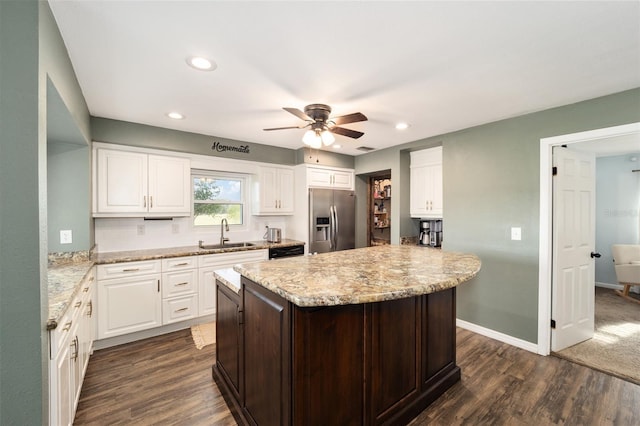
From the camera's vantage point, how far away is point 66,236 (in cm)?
265

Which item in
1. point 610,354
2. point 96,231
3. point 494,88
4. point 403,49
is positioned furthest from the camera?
point 96,231

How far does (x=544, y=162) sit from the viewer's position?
2791mm

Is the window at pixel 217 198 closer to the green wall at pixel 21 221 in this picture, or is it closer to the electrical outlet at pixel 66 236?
the electrical outlet at pixel 66 236

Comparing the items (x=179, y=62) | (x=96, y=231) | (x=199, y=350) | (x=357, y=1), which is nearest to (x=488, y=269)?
(x=357, y=1)

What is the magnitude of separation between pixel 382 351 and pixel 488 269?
7.50 feet

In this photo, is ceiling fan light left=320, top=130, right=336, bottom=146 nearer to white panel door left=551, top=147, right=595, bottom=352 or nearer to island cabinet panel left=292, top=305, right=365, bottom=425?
island cabinet panel left=292, top=305, right=365, bottom=425

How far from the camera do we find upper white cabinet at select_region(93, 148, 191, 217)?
3023 mm

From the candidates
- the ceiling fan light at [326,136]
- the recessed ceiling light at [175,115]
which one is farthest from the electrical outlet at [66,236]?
the ceiling fan light at [326,136]

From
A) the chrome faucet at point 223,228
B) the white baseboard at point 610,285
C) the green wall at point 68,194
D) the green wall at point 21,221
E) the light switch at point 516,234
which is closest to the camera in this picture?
the green wall at point 21,221

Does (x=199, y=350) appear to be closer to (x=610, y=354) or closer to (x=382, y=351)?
(x=382, y=351)

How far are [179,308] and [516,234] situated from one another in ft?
13.0

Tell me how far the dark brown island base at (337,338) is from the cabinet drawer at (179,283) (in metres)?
1.39

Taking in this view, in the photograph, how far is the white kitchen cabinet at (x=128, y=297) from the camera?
9.30 ft

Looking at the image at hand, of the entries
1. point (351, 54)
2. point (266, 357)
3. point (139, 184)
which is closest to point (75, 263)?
point (139, 184)
